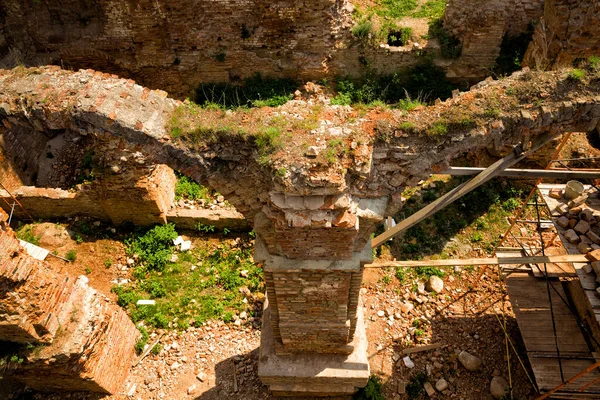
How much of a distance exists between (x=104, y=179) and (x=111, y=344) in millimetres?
3010

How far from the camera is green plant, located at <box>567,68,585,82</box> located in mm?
4039

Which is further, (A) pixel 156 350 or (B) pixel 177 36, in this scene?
(B) pixel 177 36

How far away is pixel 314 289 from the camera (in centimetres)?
455

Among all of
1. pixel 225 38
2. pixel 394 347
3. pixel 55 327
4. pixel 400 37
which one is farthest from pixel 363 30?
pixel 55 327

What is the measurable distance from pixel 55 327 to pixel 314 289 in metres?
3.53

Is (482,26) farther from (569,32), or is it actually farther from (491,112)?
(491,112)

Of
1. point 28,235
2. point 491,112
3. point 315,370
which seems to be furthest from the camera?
point 28,235

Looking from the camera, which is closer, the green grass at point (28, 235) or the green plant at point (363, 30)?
the green grass at point (28, 235)

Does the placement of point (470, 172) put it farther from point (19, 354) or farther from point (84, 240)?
point (84, 240)

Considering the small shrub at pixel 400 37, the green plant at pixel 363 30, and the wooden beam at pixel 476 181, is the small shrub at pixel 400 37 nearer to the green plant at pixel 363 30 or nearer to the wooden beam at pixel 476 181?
the green plant at pixel 363 30

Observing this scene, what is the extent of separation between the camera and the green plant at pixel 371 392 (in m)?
6.02

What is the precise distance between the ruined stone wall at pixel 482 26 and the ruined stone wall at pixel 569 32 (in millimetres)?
1378

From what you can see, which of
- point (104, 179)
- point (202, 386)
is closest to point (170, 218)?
point (104, 179)

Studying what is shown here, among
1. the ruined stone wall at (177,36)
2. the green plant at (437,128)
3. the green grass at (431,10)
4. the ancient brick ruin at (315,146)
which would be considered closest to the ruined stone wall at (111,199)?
the ancient brick ruin at (315,146)
